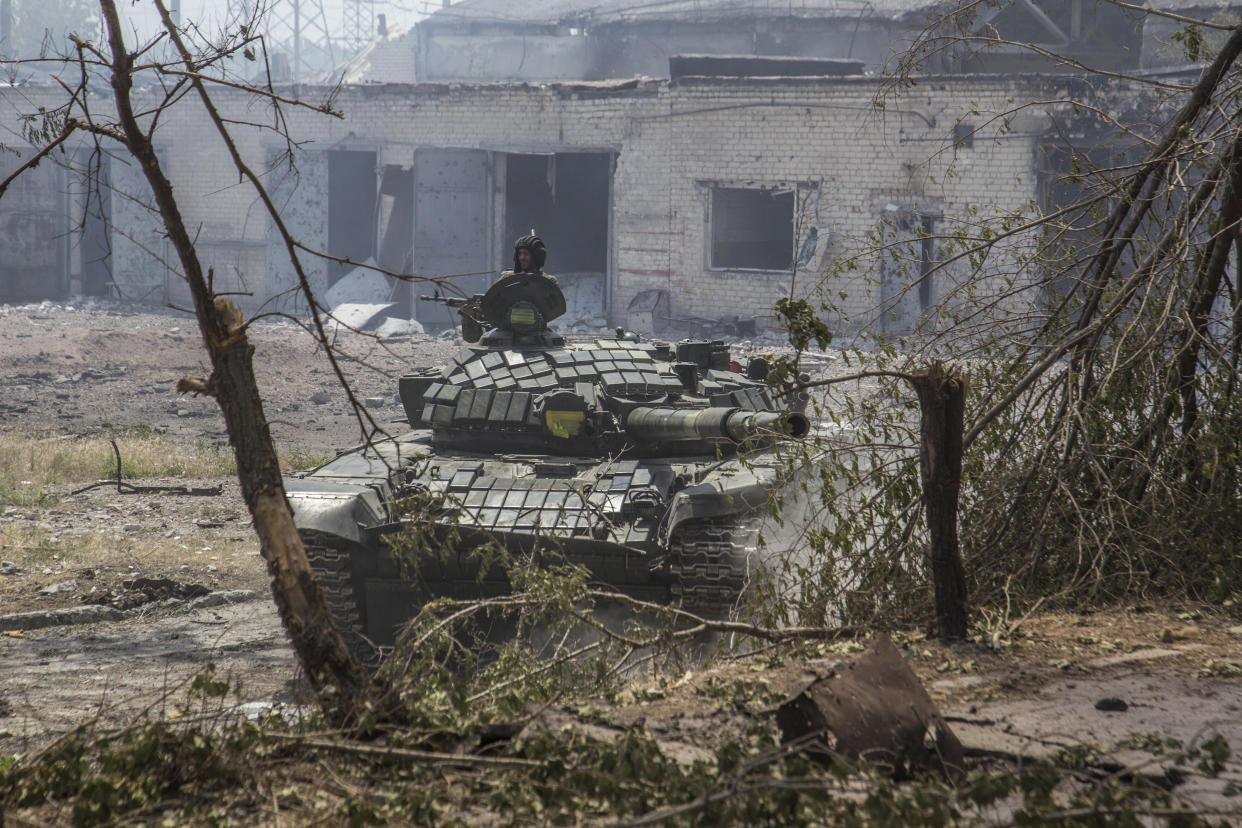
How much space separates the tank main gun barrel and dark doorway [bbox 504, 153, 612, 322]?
623 inches

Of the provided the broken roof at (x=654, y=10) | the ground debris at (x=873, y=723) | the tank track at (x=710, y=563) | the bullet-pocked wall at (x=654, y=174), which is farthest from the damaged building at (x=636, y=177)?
the ground debris at (x=873, y=723)

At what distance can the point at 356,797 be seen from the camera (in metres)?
3.18

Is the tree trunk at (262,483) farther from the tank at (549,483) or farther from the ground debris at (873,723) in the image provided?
the tank at (549,483)

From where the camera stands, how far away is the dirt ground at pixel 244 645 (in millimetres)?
3787

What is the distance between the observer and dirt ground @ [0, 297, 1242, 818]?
379 cm

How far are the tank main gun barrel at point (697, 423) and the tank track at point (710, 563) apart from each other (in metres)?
0.57

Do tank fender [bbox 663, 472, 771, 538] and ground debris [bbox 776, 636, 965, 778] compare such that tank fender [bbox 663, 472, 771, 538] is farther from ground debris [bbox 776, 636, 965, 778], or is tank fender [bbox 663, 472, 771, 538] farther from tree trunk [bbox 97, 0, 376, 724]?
tree trunk [bbox 97, 0, 376, 724]

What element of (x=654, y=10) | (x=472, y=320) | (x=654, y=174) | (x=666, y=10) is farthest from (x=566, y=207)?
(x=472, y=320)

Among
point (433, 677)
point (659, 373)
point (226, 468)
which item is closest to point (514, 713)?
point (433, 677)

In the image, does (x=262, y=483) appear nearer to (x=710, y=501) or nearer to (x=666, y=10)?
(x=710, y=501)

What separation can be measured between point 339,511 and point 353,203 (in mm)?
20807

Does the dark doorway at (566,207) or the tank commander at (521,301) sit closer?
the tank commander at (521,301)

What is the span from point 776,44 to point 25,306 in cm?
1811

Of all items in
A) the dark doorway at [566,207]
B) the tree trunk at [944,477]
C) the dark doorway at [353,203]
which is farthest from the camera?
the dark doorway at [353,203]
